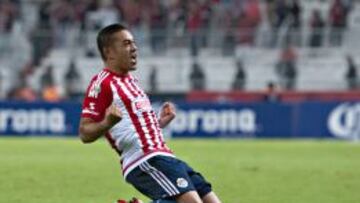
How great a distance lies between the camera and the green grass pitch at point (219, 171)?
12.3 metres

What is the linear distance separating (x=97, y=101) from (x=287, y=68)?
23.4m

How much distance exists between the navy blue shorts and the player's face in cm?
78

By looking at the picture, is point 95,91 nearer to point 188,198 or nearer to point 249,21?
point 188,198

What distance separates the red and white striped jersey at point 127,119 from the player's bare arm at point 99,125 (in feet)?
0.56

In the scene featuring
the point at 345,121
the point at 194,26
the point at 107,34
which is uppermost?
the point at 107,34

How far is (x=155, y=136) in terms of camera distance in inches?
312

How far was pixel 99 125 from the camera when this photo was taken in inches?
295

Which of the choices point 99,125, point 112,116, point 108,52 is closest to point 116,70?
point 108,52

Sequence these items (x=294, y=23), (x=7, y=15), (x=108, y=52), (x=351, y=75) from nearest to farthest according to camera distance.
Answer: (x=108, y=52), (x=351, y=75), (x=294, y=23), (x=7, y=15)

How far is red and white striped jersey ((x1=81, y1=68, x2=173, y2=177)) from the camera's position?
7848 millimetres

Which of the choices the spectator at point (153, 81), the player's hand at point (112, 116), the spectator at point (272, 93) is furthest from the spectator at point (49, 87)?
Result: the player's hand at point (112, 116)

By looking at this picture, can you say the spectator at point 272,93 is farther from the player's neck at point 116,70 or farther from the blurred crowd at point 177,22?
the player's neck at point 116,70

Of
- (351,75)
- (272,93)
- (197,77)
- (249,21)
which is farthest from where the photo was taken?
(249,21)

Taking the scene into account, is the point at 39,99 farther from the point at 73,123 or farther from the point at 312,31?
the point at 312,31
